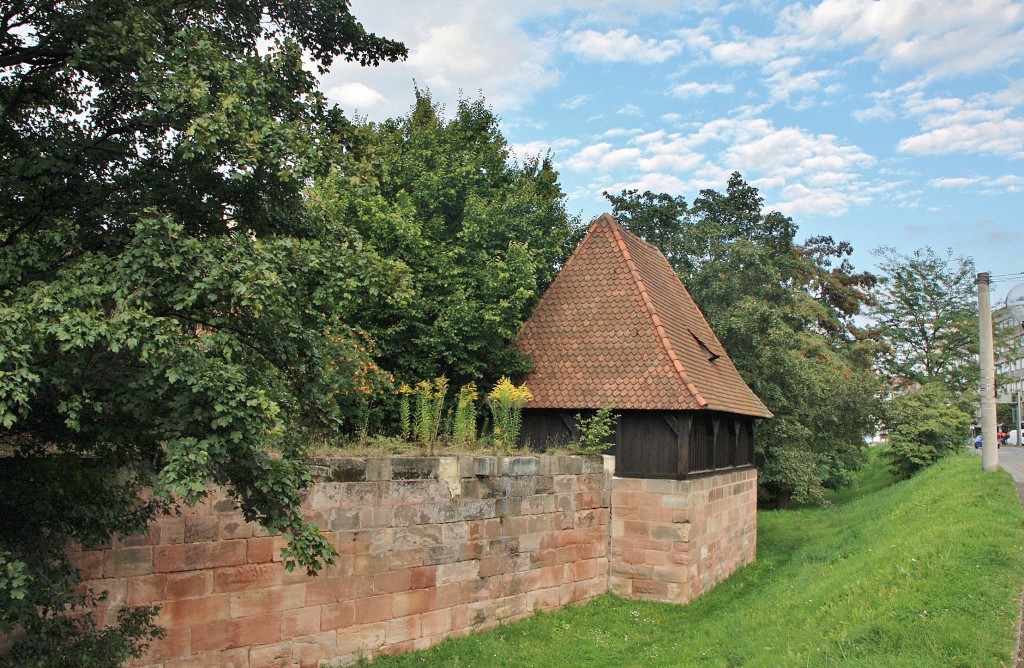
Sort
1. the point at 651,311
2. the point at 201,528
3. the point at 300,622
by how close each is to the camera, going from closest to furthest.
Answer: the point at 201,528, the point at 300,622, the point at 651,311

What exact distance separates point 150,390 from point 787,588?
10.2m

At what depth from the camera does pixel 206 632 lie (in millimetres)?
7223

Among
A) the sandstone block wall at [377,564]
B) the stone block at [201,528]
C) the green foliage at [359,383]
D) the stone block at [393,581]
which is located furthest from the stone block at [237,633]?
the green foliage at [359,383]

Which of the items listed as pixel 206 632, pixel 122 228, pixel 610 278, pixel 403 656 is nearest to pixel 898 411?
pixel 610 278

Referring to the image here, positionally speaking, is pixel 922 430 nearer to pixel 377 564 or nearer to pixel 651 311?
pixel 651 311

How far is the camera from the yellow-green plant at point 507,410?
1191 centimetres

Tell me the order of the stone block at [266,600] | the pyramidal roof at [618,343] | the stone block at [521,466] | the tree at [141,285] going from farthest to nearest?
the pyramidal roof at [618,343]
the stone block at [521,466]
the stone block at [266,600]
the tree at [141,285]

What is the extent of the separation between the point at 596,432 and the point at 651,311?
2667 millimetres

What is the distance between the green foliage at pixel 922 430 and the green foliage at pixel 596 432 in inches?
670

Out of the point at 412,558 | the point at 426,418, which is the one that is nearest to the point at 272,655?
the point at 412,558

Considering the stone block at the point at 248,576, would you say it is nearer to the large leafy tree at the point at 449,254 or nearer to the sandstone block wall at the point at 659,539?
the large leafy tree at the point at 449,254

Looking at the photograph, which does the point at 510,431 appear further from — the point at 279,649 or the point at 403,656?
the point at 279,649

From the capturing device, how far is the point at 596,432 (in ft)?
40.7

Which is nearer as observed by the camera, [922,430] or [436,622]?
[436,622]
